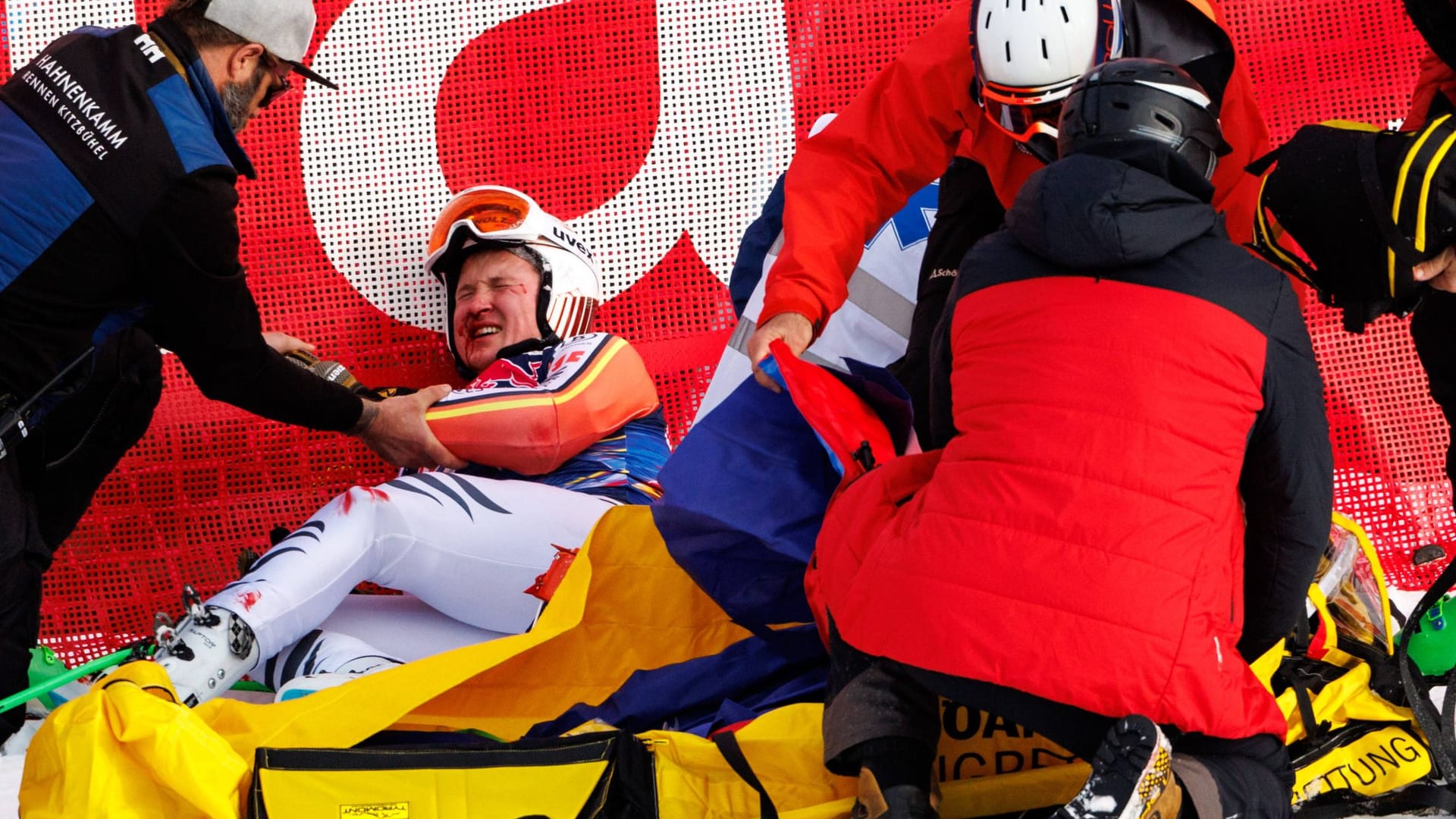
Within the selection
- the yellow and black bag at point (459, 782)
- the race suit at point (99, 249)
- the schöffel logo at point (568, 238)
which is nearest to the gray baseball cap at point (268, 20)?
the race suit at point (99, 249)

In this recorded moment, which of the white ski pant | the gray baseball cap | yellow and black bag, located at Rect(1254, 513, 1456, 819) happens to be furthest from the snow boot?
the gray baseball cap

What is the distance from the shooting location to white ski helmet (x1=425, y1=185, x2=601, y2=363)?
362 cm

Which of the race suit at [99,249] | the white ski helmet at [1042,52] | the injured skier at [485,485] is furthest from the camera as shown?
the injured skier at [485,485]

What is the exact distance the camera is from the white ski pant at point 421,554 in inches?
108

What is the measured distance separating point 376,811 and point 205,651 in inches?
22.9

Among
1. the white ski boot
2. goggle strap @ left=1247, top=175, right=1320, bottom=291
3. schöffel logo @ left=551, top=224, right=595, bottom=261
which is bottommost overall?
the white ski boot

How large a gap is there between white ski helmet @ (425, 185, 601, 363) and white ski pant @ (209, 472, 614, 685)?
71cm

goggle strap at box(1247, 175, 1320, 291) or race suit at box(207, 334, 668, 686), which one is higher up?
goggle strap at box(1247, 175, 1320, 291)

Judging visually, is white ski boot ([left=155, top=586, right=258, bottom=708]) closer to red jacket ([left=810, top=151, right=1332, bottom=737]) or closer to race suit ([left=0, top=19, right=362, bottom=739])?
race suit ([left=0, top=19, right=362, bottom=739])

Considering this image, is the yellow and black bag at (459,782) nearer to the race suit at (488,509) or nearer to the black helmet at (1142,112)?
the race suit at (488,509)

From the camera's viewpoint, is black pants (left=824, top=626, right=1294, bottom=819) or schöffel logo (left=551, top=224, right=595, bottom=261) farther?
schöffel logo (left=551, top=224, right=595, bottom=261)

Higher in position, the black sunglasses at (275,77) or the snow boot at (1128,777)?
the black sunglasses at (275,77)

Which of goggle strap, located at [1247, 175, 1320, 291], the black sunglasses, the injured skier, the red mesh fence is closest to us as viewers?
goggle strap, located at [1247, 175, 1320, 291]

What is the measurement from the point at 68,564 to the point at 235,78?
63.5 inches
